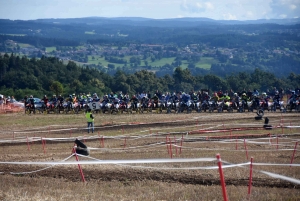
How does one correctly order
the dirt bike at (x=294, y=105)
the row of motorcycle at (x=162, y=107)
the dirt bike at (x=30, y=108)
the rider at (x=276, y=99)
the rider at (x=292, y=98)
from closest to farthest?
1. the dirt bike at (x=294, y=105)
2. the rider at (x=292, y=98)
3. the rider at (x=276, y=99)
4. the row of motorcycle at (x=162, y=107)
5. the dirt bike at (x=30, y=108)

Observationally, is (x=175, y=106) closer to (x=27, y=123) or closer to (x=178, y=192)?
(x=27, y=123)

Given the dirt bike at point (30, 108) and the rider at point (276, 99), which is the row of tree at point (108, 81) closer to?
the dirt bike at point (30, 108)

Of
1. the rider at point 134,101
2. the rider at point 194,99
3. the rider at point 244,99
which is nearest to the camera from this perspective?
the rider at point 244,99

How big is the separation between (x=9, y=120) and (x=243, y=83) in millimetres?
44904

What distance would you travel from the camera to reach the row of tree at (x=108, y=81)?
73.6m

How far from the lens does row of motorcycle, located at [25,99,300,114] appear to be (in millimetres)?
37938

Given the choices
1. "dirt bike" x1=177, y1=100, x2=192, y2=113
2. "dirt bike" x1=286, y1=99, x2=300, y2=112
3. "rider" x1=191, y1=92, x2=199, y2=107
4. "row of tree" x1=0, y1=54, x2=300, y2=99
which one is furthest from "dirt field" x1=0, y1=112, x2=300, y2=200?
"row of tree" x1=0, y1=54, x2=300, y2=99

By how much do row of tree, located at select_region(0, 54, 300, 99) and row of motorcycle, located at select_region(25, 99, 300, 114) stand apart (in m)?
25.4

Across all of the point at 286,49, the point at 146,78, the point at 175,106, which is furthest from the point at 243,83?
the point at 286,49

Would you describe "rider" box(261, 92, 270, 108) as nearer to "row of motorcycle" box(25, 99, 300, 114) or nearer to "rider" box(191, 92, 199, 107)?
"row of motorcycle" box(25, 99, 300, 114)

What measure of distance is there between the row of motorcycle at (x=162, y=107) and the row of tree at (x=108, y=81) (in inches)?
1001

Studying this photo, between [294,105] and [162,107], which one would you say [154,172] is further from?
[162,107]

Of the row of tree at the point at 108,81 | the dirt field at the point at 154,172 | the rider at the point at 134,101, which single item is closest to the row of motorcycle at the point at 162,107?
the rider at the point at 134,101

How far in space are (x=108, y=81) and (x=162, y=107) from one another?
47.7 meters
